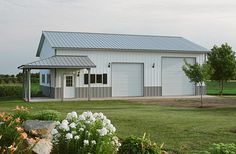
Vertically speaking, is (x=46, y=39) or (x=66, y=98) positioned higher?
(x=46, y=39)

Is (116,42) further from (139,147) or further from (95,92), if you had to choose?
(139,147)

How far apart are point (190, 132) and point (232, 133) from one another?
4.17 feet

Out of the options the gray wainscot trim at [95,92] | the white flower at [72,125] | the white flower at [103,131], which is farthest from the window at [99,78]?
the white flower at [103,131]

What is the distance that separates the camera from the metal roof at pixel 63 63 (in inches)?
1227

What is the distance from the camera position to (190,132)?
1338 cm

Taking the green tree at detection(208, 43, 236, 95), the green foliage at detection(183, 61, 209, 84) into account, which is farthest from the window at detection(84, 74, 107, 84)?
the green tree at detection(208, 43, 236, 95)

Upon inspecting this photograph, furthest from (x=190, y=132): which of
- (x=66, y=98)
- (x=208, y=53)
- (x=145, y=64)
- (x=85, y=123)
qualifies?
(x=208, y=53)

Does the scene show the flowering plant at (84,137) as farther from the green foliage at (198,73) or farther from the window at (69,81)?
the window at (69,81)

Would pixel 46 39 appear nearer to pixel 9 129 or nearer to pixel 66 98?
pixel 66 98

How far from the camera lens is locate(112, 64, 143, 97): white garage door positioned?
35750 mm

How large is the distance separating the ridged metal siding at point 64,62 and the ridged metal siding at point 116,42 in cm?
112

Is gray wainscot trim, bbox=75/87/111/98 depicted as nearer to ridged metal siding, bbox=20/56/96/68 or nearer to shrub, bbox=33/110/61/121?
ridged metal siding, bbox=20/56/96/68

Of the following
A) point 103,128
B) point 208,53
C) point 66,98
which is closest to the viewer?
point 103,128

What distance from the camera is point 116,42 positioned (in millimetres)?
37562
